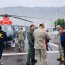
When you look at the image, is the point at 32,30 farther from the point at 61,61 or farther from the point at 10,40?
the point at 10,40

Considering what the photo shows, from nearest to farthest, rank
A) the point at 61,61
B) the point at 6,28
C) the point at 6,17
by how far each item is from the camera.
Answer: the point at 61,61, the point at 6,28, the point at 6,17

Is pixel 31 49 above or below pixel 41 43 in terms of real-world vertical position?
below

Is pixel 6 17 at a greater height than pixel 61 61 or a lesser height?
greater

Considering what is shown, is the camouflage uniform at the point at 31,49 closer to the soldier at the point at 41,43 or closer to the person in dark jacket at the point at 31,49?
the person in dark jacket at the point at 31,49

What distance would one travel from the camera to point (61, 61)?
13.6m

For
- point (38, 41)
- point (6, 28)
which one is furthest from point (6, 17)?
point (38, 41)

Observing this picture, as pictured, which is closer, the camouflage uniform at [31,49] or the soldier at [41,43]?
the soldier at [41,43]

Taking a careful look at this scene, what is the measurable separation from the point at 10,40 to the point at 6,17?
6.71 meters

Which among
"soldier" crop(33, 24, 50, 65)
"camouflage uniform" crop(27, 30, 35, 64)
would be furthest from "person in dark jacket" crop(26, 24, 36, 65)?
"soldier" crop(33, 24, 50, 65)

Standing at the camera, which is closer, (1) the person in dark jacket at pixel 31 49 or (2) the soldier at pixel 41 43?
(2) the soldier at pixel 41 43

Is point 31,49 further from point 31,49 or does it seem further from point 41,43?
point 41,43

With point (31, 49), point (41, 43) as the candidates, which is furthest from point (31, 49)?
point (41, 43)

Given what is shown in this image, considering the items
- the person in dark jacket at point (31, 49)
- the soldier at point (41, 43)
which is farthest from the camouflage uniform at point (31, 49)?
the soldier at point (41, 43)

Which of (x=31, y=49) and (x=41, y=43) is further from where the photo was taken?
(x=31, y=49)
